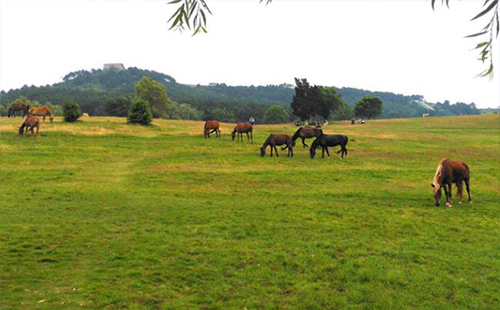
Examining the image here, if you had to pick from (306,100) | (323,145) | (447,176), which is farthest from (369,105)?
(447,176)

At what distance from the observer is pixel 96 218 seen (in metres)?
15.1

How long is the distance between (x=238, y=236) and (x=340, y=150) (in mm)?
20941

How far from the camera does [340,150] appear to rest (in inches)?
1262

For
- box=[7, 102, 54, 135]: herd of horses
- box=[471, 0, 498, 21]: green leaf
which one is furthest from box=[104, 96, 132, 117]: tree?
box=[471, 0, 498, 21]: green leaf

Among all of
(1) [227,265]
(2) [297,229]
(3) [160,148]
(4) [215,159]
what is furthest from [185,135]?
(1) [227,265]

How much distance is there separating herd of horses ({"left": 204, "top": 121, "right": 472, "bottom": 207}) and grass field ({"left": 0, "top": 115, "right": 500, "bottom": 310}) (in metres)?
1.06

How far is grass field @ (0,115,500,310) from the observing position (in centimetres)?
915

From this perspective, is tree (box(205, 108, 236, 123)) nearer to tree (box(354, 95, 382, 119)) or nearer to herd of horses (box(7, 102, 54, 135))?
tree (box(354, 95, 382, 119))

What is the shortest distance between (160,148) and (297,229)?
75.2 feet

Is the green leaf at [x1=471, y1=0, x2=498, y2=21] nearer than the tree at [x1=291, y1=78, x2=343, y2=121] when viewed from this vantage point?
Yes

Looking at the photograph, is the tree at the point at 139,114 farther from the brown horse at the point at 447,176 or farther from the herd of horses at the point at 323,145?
the brown horse at the point at 447,176

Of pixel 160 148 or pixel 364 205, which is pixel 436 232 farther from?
pixel 160 148

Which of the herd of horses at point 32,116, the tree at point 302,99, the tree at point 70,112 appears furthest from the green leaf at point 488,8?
the tree at point 302,99

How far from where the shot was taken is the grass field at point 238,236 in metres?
9.15
